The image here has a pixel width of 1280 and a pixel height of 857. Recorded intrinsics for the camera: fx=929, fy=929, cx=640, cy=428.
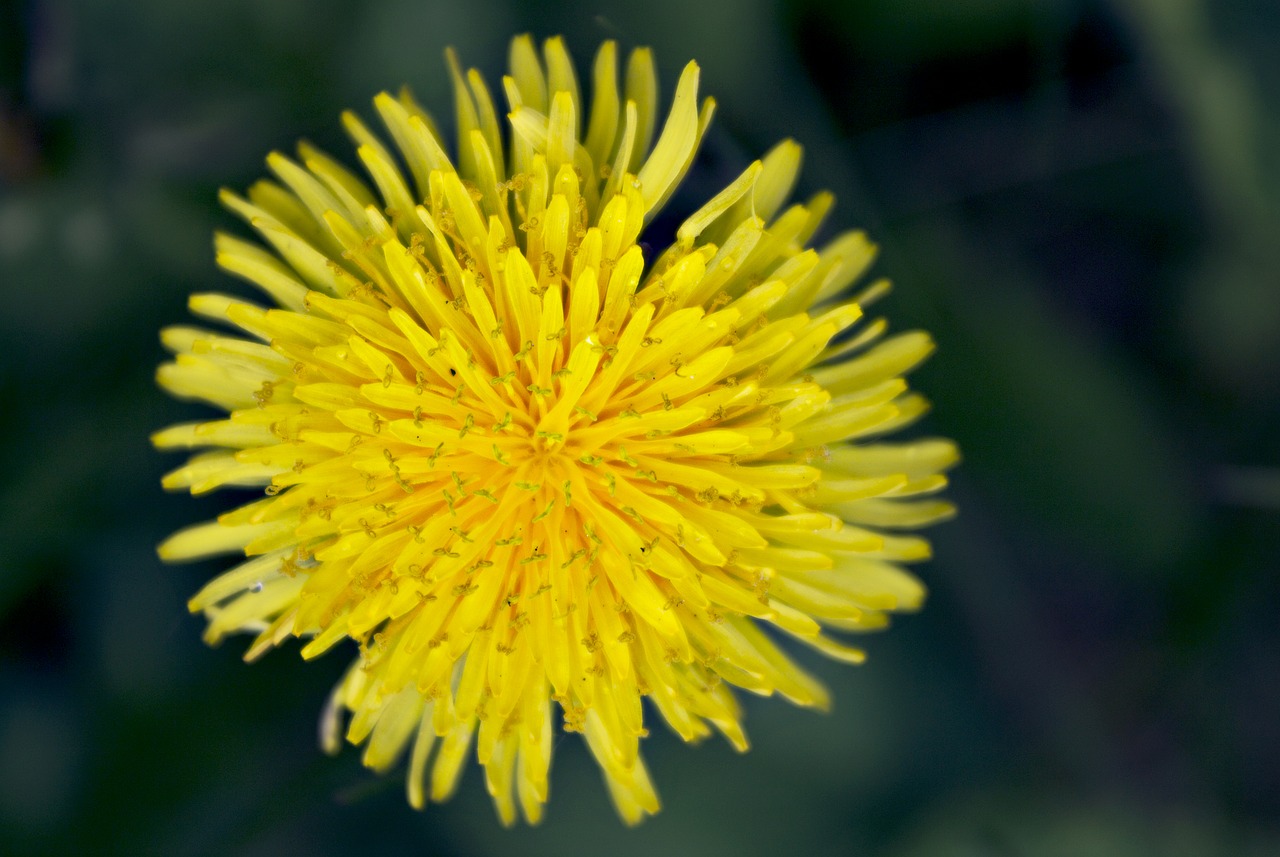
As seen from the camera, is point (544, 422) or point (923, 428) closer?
point (544, 422)

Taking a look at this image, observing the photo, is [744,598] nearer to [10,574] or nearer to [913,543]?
[913,543]

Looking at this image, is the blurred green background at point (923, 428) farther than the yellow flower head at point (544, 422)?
Yes

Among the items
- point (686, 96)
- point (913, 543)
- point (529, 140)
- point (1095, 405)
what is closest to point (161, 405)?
point (529, 140)

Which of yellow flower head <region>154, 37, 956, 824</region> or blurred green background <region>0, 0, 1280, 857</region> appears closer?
yellow flower head <region>154, 37, 956, 824</region>

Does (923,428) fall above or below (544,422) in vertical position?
below
